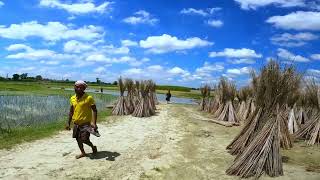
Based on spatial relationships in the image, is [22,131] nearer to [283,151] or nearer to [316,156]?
[283,151]

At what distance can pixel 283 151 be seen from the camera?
1168 cm

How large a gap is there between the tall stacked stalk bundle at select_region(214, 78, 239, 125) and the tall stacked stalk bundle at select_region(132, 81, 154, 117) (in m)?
3.68

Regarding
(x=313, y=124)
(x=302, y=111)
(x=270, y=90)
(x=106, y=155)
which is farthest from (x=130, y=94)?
(x=270, y=90)

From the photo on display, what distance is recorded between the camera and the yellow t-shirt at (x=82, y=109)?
9.46m

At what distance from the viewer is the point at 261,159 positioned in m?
8.59

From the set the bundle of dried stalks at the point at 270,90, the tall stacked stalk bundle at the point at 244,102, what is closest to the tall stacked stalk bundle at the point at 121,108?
the tall stacked stalk bundle at the point at 244,102

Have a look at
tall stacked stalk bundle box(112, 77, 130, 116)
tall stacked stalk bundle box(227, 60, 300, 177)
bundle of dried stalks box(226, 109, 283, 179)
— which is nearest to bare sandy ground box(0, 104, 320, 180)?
bundle of dried stalks box(226, 109, 283, 179)

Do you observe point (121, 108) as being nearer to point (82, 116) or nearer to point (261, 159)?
point (82, 116)

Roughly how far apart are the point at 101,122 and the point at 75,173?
9.04m

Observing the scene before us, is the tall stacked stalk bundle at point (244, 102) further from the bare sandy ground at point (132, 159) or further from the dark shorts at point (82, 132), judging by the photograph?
the dark shorts at point (82, 132)

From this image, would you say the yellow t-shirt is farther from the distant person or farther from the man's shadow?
the man's shadow

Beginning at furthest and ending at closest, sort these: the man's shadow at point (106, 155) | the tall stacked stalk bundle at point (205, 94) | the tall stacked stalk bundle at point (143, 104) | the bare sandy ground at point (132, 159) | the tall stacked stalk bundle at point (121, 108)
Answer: the tall stacked stalk bundle at point (205, 94) → the tall stacked stalk bundle at point (121, 108) → the tall stacked stalk bundle at point (143, 104) → the man's shadow at point (106, 155) → the bare sandy ground at point (132, 159)

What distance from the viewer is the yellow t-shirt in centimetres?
946

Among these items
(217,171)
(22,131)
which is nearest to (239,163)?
(217,171)
